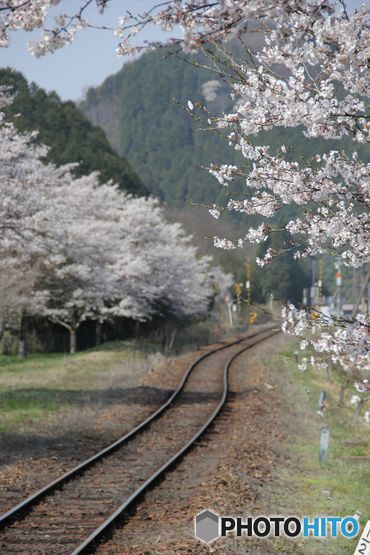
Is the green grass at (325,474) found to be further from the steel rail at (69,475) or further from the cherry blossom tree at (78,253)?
the cherry blossom tree at (78,253)

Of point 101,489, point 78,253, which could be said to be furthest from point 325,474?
point 78,253

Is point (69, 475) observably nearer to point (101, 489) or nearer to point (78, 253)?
point (101, 489)

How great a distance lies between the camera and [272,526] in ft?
36.1

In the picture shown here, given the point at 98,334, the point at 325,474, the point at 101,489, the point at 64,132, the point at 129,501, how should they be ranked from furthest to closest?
the point at 64,132 < the point at 98,334 < the point at 325,474 < the point at 101,489 < the point at 129,501

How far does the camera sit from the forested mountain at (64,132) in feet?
258

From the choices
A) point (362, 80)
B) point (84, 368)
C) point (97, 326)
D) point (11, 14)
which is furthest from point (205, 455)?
point (97, 326)

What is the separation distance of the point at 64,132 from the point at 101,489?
72.9 meters

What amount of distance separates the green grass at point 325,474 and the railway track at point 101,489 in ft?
7.18

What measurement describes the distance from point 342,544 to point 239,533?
50.6 inches

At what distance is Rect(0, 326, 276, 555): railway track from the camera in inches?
398

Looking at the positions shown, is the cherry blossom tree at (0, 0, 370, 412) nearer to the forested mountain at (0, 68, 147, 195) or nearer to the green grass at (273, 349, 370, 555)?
the green grass at (273, 349, 370, 555)

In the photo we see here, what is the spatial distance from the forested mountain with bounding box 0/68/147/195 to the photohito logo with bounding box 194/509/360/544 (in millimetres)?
66428

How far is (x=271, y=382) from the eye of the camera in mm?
32812

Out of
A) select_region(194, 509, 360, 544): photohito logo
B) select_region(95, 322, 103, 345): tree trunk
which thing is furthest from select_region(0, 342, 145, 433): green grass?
select_region(194, 509, 360, 544): photohito logo
